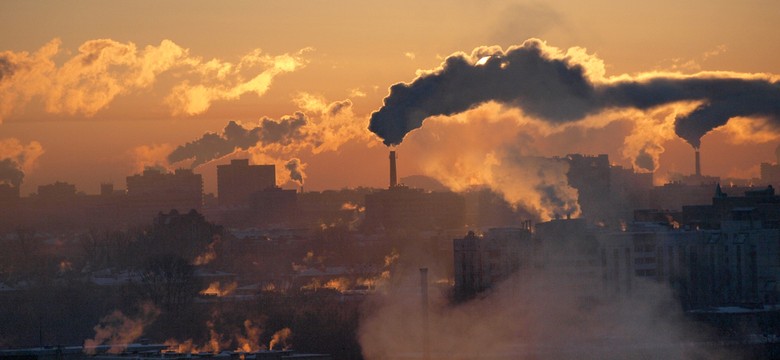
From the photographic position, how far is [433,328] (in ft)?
150

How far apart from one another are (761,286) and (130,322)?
62.6 ft

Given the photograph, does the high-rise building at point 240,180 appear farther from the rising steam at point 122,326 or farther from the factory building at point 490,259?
the factory building at point 490,259

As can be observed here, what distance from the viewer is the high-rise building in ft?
495

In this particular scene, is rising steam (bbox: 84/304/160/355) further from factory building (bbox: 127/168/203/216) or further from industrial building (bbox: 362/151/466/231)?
factory building (bbox: 127/168/203/216)

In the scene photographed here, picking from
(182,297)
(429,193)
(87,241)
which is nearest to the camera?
(182,297)

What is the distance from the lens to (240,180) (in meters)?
153

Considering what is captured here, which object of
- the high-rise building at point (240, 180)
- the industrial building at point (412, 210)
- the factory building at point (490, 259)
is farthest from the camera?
the high-rise building at point (240, 180)

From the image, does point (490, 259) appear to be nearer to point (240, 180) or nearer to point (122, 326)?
point (122, 326)

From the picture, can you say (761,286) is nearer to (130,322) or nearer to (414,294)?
(414,294)

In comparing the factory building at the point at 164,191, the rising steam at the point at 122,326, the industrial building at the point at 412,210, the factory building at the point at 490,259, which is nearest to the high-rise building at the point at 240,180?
the factory building at the point at 164,191

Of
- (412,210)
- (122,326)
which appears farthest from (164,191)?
(122,326)

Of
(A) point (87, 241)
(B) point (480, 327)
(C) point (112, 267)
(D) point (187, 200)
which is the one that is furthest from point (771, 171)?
(B) point (480, 327)

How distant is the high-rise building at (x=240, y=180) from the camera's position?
5945 inches

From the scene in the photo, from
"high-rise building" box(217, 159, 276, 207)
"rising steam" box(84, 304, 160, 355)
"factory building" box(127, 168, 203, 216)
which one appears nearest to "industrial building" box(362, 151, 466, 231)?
"factory building" box(127, 168, 203, 216)
